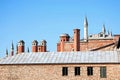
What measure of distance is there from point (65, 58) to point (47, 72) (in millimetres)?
2291

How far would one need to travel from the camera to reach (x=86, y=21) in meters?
69.1

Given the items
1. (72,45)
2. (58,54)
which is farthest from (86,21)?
(58,54)

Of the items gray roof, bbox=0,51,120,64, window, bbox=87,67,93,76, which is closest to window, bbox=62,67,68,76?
gray roof, bbox=0,51,120,64

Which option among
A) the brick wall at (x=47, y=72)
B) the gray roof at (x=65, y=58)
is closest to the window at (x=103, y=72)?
the brick wall at (x=47, y=72)

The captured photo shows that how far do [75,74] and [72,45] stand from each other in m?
21.9

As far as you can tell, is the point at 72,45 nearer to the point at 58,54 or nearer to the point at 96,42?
the point at 96,42

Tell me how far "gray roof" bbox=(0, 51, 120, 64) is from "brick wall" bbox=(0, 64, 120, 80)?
46cm

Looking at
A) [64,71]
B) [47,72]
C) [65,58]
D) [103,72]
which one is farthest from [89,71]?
[47,72]

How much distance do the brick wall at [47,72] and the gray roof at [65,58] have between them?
0.46 meters

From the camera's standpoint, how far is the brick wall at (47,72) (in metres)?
29.4

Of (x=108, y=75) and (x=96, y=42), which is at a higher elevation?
(x=96, y=42)

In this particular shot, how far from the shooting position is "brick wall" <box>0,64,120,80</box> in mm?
29375

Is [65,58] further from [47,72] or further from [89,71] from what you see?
[89,71]

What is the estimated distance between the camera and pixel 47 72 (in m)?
30.7
